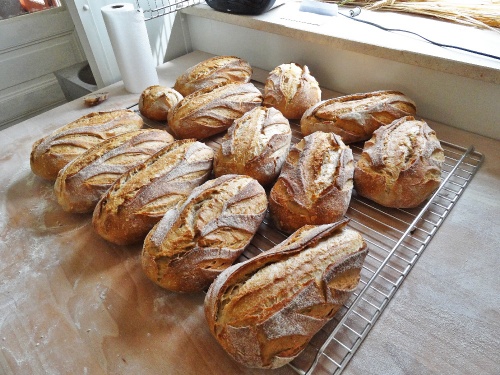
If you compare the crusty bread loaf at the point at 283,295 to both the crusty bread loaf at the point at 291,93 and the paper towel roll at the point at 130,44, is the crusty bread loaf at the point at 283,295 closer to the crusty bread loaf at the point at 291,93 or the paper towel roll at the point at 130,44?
the crusty bread loaf at the point at 291,93

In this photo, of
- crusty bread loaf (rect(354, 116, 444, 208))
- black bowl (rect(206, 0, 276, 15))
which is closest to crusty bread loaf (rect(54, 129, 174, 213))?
crusty bread loaf (rect(354, 116, 444, 208))

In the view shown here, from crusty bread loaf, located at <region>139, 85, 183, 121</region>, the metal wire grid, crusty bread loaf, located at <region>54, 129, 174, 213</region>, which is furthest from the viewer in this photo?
the metal wire grid

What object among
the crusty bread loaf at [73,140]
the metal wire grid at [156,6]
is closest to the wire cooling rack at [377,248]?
the crusty bread loaf at [73,140]

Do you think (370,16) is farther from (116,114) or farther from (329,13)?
(116,114)

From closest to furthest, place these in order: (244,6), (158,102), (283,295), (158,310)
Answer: (283,295)
(158,310)
(158,102)
(244,6)

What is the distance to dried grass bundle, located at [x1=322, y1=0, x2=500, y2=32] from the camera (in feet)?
5.30

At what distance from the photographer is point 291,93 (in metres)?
1.61

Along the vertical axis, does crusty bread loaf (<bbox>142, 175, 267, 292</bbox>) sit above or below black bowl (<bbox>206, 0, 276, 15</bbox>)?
below

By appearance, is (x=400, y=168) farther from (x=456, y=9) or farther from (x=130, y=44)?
(x=130, y=44)

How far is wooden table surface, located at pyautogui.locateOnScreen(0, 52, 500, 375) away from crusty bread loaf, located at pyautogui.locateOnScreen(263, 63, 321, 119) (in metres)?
0.74

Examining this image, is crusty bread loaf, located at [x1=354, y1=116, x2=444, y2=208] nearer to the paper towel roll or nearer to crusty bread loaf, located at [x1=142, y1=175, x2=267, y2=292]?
crusty bread loaf, located at [x1=142, y1=175, x2=267, y2=292]

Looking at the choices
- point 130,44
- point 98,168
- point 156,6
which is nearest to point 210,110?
point 98,168

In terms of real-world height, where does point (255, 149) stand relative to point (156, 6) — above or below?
below

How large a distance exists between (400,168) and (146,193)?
2.79 feet
